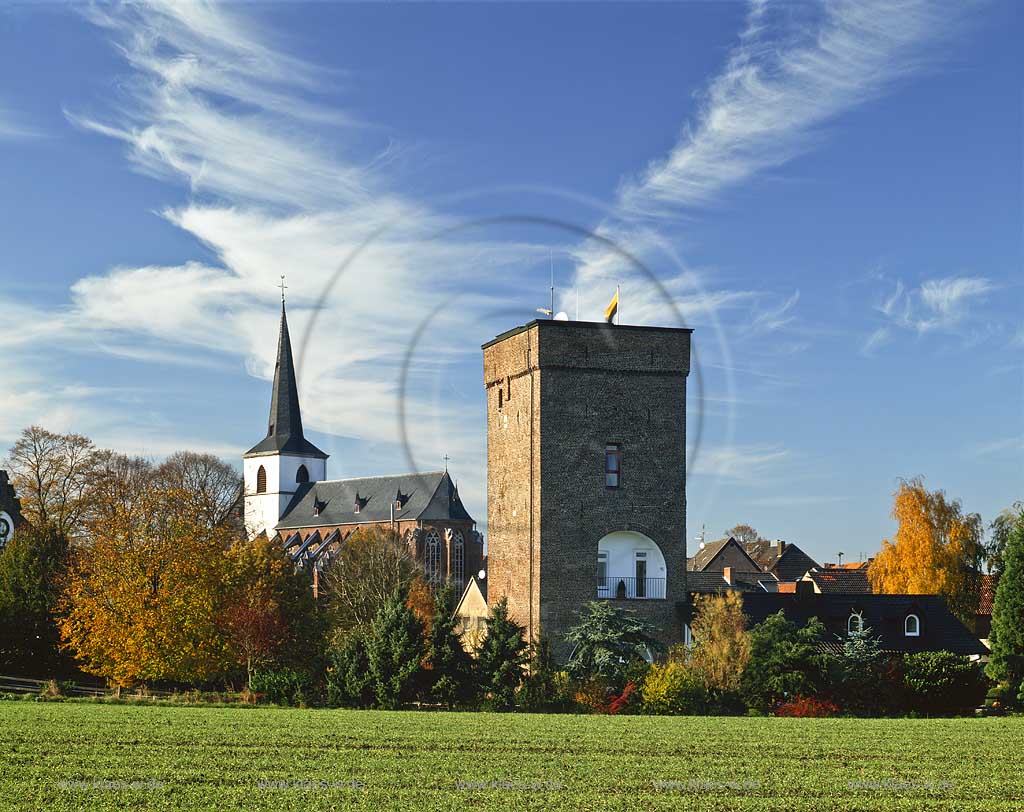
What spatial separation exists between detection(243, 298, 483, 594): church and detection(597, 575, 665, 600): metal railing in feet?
177

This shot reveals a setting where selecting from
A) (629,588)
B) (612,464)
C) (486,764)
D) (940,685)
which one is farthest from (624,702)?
(486,764)

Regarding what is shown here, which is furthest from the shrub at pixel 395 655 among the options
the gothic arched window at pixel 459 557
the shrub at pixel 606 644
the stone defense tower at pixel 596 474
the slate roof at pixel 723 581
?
the gothic arched window at pixel 459 557

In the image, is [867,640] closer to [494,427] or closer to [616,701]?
[616,701]

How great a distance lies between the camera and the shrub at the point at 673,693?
122 feet

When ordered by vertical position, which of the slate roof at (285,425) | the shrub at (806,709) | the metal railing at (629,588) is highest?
the slate roof at (285,425)

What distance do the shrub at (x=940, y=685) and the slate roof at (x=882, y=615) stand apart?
4.88m

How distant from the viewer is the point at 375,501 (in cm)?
12438

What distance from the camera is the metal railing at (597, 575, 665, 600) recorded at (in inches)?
1800

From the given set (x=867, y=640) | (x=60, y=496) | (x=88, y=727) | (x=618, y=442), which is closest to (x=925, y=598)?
(x=867, y=640)

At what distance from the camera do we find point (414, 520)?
113875 mm

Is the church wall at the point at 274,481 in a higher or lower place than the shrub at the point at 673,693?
higher

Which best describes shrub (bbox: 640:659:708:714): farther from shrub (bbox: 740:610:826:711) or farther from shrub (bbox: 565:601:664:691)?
shrub (bbox: 565:601:664:691)

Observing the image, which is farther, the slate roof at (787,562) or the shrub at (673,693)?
the slate roof at (787,562)

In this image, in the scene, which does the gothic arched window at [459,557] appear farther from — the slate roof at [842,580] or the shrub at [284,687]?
the shrub at [284,687]
